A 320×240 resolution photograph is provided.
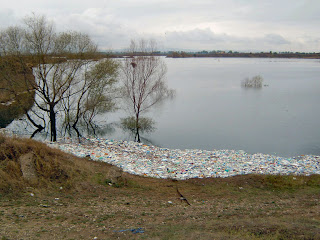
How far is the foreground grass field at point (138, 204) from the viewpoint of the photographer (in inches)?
243

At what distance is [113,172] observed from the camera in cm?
1005

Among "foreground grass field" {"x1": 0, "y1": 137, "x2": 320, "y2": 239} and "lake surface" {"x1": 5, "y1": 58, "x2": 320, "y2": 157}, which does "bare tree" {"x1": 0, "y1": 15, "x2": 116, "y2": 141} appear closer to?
"lake surface" {"x1": 5, "y1": 58, "x2": 320, "y2": 157}

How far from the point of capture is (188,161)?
13.4 m

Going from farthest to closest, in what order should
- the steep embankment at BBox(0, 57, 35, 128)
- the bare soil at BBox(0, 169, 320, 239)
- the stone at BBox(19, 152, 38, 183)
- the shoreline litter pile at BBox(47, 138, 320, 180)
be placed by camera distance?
the steep embankment at BBox(0, 57, 35, 128), the shoreline litter pile at BBox(47, 138, 320, 180), the stone at BBox(19, 152, 38, 183), the bare soil at BBox(0, 169, 320, 239)

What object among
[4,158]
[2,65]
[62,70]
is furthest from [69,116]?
[4,158]

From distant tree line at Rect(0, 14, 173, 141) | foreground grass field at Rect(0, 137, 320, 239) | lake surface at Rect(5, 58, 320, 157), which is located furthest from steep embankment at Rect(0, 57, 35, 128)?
foreground grass field at Rect(0, 137, 320, 239)

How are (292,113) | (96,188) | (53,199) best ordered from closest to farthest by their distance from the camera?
(53,199), (96,188), (292,113)

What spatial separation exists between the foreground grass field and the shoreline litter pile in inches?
35.5

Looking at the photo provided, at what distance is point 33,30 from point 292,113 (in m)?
21.9

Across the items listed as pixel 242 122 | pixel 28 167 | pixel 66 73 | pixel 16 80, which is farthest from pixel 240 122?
pixel 28 167

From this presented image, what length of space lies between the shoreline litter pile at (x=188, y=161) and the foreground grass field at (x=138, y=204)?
0.90 meters

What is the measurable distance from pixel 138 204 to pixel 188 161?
5.51 meters

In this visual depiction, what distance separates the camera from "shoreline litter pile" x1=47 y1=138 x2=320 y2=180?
1183 centimetres

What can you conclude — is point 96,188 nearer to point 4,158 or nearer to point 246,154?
point 4,158
